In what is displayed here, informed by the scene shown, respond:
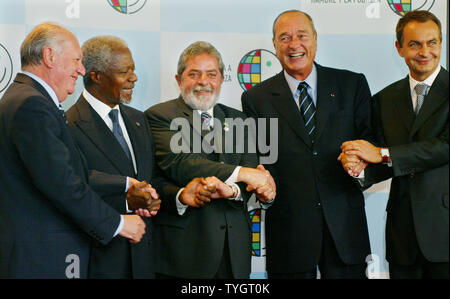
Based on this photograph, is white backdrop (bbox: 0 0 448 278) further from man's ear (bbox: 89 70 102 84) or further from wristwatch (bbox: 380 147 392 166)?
wristwatch (bbox: 380 147 392 166)

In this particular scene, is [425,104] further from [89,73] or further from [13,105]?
[13,105]

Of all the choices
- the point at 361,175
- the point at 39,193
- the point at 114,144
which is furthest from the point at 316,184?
the point at 39,193

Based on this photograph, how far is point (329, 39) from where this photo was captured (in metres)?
4.03

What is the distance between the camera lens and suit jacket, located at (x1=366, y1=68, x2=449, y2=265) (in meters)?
2.89

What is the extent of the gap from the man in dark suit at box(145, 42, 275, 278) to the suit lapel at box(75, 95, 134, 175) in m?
0.31

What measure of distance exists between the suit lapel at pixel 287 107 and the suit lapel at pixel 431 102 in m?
0.67

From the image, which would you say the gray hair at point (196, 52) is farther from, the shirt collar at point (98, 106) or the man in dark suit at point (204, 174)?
the shirt collar at point (98, 106)

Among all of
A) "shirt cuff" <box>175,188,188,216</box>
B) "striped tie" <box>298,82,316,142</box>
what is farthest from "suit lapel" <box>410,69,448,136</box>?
"shirt cuff" <box>175,188,188,216</box>

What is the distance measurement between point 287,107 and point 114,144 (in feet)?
3.79

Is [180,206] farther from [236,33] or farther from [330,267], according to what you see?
[236,33]

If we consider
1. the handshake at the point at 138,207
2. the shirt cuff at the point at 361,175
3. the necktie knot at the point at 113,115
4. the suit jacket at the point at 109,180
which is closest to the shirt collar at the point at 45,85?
the suit jacket at the point at 109,180

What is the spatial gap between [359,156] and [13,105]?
1.99m

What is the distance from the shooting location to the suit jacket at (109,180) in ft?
9.45

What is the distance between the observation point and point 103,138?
2.96 metres
